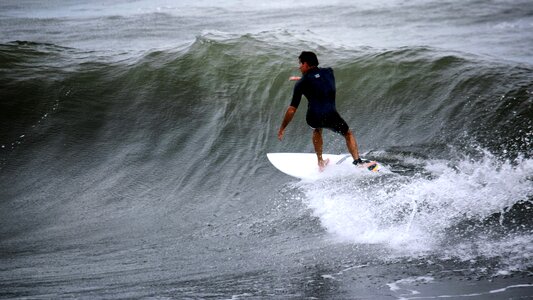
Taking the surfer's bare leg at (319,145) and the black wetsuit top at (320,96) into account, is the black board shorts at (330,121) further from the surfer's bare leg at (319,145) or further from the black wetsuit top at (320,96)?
the surfer's bare leg at (319,145)

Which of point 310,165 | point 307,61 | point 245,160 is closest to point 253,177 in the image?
point 245,160

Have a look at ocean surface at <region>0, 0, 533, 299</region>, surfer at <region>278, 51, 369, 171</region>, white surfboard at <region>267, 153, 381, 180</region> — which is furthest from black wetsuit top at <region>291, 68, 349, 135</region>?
ocean surface at <region>0, 0, 533, 299</region>

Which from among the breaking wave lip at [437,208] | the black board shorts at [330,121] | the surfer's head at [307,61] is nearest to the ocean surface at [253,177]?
the breaking wave lip at [437,208]

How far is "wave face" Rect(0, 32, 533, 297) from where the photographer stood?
573 cm

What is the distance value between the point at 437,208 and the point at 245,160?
2.99 meters

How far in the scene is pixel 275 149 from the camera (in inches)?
332

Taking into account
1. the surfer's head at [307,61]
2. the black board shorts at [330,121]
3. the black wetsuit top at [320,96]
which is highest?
the surfer's head at [307,61]

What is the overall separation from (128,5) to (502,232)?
56.8 ft

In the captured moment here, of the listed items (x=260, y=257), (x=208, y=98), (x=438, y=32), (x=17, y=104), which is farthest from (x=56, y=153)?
(x=438, y=32)

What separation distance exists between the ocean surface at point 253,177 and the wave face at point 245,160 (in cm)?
3

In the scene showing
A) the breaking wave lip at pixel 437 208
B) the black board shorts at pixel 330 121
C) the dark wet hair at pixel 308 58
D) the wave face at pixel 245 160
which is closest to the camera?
the breaking wave lip at pixel 437 208

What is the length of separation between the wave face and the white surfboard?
0.13 meters

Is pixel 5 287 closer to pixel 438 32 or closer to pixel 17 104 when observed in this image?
pixel 17 104

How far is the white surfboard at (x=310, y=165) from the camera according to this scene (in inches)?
280
